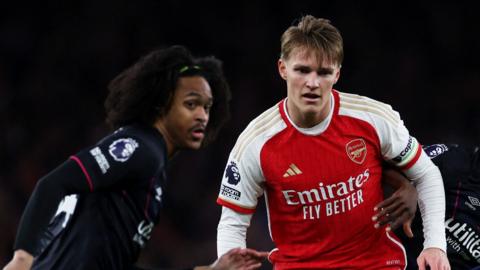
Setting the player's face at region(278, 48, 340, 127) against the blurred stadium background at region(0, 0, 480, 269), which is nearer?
the player's face at region(278, 48, 340, 127)

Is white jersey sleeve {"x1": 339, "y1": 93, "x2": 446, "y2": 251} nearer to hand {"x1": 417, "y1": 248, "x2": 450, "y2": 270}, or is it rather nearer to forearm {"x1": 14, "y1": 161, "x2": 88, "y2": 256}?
hand {"x1": 417, "y1": 248, "x2": 450, "y2": 270}

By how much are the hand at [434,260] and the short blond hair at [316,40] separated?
0.98m

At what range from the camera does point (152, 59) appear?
4.27 m

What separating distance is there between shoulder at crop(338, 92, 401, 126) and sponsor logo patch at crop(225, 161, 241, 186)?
57cm

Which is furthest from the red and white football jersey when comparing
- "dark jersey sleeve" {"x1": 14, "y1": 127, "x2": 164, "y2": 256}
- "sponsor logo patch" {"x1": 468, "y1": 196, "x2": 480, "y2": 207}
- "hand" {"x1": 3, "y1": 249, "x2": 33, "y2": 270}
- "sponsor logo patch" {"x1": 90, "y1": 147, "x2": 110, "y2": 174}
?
"hand" {"x1": 3, "y1": 249, "x2": 33, "y2": 270}

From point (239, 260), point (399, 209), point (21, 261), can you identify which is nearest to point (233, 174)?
point (239, 260)

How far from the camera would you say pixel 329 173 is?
4277 mm

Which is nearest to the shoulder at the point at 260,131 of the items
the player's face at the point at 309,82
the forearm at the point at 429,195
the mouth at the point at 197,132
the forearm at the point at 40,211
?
the player's face at the point at 309,82

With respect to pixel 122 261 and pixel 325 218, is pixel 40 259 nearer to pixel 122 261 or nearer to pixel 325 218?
pixel 122 261

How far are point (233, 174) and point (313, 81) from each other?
1.99 ft

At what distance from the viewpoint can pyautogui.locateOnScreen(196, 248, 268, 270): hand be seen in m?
3.94

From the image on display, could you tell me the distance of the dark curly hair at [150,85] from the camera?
4.07 meters

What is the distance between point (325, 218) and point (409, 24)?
6.13 m

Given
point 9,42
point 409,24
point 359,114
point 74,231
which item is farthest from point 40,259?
point 409,24
